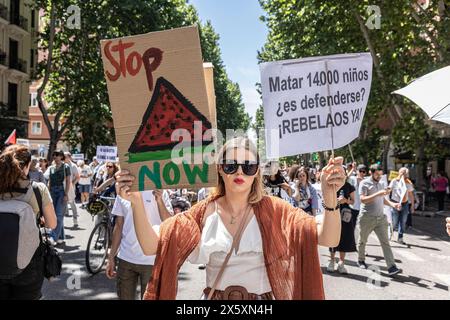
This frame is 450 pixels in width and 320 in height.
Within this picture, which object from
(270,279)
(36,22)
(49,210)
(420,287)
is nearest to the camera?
(270,279)

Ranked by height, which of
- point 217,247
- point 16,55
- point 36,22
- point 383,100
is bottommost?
point 217,247

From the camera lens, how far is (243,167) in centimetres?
261

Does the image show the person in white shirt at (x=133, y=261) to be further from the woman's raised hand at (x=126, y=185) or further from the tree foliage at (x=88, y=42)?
the tree foliage at (x=88, y=42)

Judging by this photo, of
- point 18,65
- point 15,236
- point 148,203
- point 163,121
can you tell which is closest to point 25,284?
point 15,236

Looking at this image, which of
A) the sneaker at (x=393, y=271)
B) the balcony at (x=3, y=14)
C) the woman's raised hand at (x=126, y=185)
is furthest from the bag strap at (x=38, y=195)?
the balcony at (x=3, y=14)

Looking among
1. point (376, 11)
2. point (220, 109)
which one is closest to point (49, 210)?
point (376, 11)

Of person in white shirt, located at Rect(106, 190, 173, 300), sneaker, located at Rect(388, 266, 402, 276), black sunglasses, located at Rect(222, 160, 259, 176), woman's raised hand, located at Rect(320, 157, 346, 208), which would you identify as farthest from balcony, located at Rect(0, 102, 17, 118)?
woman's raised hand, located at Rect(320, 157, 346, 208)

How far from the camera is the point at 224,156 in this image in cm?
265

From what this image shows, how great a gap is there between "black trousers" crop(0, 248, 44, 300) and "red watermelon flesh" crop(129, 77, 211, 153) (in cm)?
186

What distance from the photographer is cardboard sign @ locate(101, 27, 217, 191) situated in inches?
102

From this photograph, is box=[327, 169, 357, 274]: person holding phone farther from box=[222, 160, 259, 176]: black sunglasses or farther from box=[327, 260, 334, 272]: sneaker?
box=[222, 160, 259, 176]: black sunglasses

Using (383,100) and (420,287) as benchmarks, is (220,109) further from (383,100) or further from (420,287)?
(420,287)

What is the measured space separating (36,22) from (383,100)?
94.6ft

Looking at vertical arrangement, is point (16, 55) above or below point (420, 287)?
above
